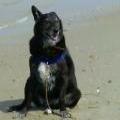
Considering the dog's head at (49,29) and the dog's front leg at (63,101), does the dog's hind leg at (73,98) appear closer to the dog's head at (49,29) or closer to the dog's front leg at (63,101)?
the dog's front leg at (63,101)

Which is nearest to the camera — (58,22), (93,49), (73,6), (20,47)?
(58,22)

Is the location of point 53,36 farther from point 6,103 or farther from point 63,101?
point 6,103

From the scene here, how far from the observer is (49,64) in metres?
7.66

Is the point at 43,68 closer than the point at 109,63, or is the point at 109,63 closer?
the point at 43,68

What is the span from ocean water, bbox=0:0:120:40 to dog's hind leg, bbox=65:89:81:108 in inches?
184

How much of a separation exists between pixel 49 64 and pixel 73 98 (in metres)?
0.61

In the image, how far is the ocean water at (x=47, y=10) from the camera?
13.0 m

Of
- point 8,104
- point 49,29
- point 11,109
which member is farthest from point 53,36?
point 8,104

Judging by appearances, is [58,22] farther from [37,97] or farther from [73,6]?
[73,6]

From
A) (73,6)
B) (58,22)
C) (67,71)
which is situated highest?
(58,22)

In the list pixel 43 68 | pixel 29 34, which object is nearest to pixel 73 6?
pixel 29 34

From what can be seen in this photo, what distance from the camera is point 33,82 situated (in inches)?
306

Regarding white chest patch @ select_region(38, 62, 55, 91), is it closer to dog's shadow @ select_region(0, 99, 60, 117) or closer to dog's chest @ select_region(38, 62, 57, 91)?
dog's chest @ select_region(38, 62, 57, 91)

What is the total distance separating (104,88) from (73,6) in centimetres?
587
